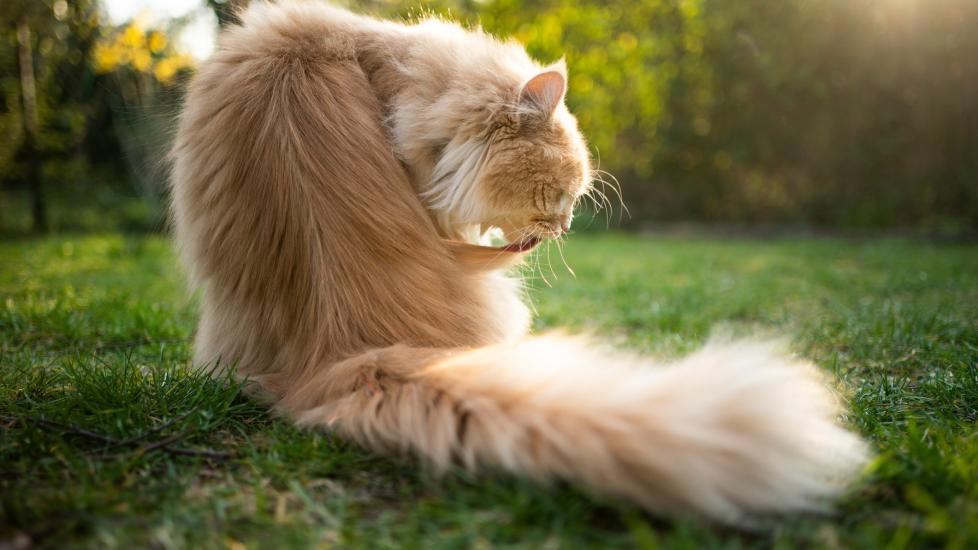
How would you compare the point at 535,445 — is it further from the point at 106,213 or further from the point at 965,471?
the point at 106,213

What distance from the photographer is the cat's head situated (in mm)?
1921

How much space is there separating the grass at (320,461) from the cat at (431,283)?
0.07 meters

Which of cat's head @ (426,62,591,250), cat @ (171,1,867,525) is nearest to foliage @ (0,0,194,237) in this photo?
cat @ (171,1,867,525)

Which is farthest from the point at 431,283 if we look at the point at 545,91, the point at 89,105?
the point at 89,105

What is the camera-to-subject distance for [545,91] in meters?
1.98

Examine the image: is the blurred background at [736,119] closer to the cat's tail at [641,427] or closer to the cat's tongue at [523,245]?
the cat's tongue at [523,245]

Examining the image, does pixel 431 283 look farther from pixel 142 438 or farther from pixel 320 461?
pixel 142 438

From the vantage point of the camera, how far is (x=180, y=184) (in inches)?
76.6

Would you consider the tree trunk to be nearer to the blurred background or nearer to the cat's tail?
the blurred background

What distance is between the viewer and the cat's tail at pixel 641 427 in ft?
3.69

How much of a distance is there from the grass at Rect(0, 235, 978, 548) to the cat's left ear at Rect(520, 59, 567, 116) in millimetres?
1163

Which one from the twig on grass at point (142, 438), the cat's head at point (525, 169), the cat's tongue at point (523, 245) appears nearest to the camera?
the twig on grass at point (142, 438)

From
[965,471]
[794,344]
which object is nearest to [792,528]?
[965,471]

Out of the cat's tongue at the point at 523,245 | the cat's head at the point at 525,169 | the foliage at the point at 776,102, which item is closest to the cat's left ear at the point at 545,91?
the cat's head at the point at 525,169
